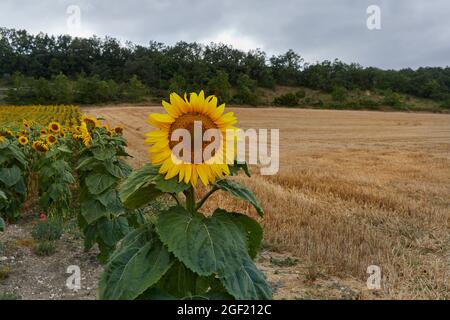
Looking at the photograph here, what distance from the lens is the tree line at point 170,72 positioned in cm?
5953

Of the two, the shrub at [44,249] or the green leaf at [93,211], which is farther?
the shrub at [44,249]

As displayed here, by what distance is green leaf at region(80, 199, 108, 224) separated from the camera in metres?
4.55

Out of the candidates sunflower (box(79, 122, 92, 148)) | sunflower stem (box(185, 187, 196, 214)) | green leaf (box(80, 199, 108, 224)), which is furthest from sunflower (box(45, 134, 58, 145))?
sunflower stem (box(185, 187, 196, 214))

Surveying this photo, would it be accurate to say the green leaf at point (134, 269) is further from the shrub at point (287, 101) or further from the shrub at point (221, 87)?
the shrub at point (287, 101)

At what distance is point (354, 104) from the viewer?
58156 millimetres

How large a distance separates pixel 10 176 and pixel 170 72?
62.0 meters

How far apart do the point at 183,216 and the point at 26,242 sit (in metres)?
4.10

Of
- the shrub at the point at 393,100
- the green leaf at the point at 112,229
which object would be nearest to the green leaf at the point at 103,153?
the green leaf at the point at 112,229

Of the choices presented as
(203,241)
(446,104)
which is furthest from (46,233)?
(446,104)

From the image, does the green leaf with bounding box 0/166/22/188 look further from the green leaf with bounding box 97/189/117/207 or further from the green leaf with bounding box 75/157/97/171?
the green leaf with bounding box 97/189/117/207

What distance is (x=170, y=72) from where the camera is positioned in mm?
66562

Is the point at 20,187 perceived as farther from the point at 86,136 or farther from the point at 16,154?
the point at 86,136

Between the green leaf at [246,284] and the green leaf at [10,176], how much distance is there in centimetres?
480

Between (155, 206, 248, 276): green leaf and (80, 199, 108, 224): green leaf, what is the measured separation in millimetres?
2697
